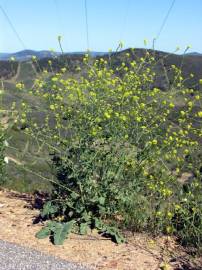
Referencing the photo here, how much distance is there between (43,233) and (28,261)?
32.4 inches

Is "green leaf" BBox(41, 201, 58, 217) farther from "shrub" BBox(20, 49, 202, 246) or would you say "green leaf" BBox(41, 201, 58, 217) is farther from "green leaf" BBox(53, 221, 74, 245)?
"green leaf" BBox(53, 221, 74, 245)

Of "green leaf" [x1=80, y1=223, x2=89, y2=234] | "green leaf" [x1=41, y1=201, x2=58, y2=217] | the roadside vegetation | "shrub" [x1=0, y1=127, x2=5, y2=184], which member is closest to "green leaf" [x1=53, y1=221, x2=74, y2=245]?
the roadside vegetation

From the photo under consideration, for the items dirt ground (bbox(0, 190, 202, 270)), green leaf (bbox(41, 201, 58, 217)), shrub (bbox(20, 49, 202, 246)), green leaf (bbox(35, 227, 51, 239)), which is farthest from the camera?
green leaf (bbox(41, 201, 58, 217))

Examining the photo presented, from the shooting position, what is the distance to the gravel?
4633mm

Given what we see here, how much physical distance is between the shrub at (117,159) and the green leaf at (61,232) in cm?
1

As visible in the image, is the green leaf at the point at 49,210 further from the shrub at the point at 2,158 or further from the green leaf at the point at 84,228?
the shrub at the point at 2,158

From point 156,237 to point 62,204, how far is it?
126 centimetres

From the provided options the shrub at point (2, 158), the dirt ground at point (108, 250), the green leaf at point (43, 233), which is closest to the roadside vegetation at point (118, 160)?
the green leaf at point (43, 233)

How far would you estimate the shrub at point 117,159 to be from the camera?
5.69 m

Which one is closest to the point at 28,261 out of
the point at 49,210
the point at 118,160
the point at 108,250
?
the point at 108,250

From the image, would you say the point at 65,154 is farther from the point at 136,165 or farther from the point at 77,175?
the point at 136,165

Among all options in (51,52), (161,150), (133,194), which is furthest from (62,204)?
(51,52)

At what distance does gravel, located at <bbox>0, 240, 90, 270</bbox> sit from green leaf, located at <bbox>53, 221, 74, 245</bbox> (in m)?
0.39

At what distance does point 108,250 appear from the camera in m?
5.28
